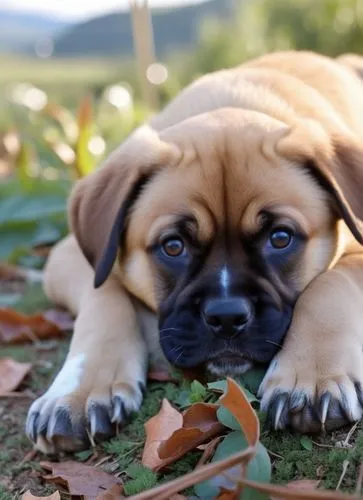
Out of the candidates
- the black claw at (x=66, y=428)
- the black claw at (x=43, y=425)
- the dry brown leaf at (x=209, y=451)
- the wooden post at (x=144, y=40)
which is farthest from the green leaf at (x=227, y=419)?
the wooden post at (x=144, y=40)

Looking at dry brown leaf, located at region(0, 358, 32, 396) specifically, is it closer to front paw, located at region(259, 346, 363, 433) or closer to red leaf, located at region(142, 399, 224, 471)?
red leaf, located at region(142, 399, 224, 471)

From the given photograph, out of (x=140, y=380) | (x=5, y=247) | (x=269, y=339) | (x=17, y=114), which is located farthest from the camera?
(x=17, y=114)

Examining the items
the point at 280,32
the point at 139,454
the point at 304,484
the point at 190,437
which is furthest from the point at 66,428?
the point at 280,32

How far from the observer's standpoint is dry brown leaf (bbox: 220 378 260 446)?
2205 mm

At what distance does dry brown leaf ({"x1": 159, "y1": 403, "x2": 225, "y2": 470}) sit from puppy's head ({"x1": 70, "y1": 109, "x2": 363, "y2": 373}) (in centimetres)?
32

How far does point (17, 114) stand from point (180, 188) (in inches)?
200

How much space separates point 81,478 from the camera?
2.61 metres

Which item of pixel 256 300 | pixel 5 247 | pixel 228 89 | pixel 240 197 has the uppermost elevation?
pixel 228 89

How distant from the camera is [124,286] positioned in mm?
3572

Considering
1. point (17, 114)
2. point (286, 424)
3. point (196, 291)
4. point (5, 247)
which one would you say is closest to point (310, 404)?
point (286, 424)

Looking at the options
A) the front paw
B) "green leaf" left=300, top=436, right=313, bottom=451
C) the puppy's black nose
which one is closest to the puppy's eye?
the puppy's black nose

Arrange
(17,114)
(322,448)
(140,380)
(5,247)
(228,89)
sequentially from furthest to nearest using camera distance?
(17,114) → (5,247) → (228,89) → (140,380) → (322,448)

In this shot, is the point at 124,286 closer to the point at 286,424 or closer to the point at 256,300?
the point at 256,300

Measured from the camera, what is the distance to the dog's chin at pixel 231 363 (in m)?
2.89
